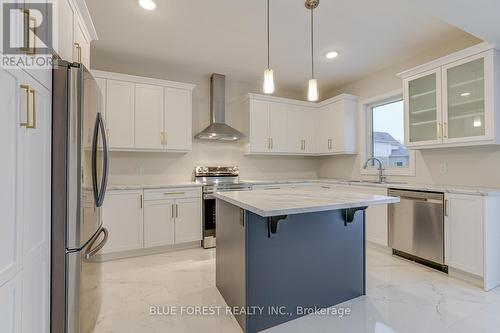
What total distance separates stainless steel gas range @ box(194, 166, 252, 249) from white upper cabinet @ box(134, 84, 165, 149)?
81 centimetres

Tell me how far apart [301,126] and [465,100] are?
2363mm

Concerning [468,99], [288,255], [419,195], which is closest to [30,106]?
[288,255]

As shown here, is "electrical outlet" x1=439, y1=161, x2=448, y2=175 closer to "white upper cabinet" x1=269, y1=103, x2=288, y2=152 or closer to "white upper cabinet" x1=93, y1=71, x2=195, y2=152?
"white upper cabinet" x1=269, y1=103, x2=288, y2=152

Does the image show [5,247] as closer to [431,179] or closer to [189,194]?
[189,194]

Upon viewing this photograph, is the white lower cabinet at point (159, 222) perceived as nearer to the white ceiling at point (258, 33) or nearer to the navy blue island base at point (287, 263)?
the navy blue island base at point (287, 263)

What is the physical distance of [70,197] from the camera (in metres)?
1.40

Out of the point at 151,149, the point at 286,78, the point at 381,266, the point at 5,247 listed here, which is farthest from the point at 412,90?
the point at 5,247

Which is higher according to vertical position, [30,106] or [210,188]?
[30,106]

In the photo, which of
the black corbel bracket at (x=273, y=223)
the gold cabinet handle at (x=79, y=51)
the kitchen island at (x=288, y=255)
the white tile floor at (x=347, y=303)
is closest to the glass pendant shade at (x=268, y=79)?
the kitchen island at (x=288, y=255)

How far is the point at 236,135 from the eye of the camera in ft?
12.9

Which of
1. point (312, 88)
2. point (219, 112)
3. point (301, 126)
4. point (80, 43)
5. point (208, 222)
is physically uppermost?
point (80, 43)

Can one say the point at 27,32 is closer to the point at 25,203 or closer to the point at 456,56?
the point at 25,203

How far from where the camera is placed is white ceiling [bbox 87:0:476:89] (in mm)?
2336

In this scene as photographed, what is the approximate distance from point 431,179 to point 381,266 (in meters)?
1.34
